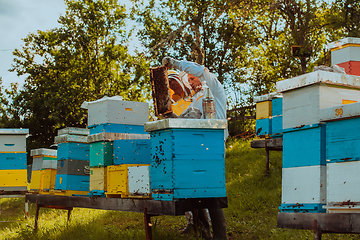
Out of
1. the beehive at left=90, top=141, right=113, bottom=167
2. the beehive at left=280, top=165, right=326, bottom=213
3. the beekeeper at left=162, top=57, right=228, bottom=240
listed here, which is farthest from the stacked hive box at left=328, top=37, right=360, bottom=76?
the beehive at left=90, top=141, right=113, bottom=167

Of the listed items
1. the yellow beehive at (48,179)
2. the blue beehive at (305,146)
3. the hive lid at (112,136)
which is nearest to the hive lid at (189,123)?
the blue beehive at (305,146)

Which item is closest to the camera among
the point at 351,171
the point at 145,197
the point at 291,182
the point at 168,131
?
the point at 351,171

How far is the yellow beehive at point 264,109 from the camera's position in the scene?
24.0ft

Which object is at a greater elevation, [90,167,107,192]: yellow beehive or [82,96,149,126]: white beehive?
[82,96,149,126]: white beehive

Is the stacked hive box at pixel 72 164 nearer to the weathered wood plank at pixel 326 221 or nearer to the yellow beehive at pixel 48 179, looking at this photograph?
the yellow beehive at pixel 48 179

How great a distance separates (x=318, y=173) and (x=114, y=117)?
123 inches

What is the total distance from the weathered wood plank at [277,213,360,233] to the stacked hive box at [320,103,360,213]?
0.05m

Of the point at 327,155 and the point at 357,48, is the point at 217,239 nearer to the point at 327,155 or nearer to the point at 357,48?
the point at 327,155

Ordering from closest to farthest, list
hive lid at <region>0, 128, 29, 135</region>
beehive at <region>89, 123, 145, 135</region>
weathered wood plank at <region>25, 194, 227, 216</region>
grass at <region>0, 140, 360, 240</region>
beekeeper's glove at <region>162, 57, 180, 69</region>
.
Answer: weathered wood plank at <region>25, 194, 227, 216</region> → beekeeper's glove at <region>162, 57, 180, 69</region> → beehive at <region>89, 123, 145, 135</region> → grass at <region>0, 140, 360, 240</region> → hive lid at <region>0, 128, 29, 135</region>

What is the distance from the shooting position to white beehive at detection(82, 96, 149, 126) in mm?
5160

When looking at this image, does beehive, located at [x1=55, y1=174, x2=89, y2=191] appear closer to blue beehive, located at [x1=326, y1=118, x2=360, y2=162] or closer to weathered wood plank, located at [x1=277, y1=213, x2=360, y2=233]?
weathered wood plank, located at [x1=277, y1=213, x2=360, y2=233]

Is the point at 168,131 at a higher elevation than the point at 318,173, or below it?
higher

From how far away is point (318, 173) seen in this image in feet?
9.25

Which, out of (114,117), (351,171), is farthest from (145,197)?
(351,171)
